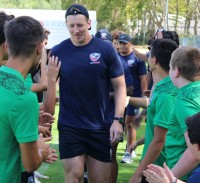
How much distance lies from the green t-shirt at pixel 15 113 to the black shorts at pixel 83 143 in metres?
2.27

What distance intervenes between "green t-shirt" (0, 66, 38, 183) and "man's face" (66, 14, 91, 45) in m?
2.40

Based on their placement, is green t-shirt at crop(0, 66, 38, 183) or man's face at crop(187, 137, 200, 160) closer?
green t-shirt at crop(0, 66, 38, 183)

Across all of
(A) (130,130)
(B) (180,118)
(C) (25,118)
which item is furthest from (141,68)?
(C) (25,118)

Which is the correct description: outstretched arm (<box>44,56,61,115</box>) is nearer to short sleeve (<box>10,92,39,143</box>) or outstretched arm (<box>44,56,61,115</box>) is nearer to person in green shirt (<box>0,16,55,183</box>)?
person in green shirt (<box>0,16,55,183</box>)

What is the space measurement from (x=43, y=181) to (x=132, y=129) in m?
2.49

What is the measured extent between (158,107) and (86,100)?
49.5 inches

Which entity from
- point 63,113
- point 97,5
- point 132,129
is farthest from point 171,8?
point 63,113

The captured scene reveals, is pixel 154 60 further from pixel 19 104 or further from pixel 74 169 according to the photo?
pixel 19 104

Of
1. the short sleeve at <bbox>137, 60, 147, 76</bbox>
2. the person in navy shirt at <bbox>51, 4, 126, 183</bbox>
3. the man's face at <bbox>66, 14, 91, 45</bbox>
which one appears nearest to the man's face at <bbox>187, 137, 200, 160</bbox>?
the person in navy shirt at <bbox>51, 4, 126, 183</bbox>

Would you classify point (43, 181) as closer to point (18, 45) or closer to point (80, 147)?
point (80, 147)

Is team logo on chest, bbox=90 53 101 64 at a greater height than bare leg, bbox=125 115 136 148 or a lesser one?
greater

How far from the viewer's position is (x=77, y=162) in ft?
18.2

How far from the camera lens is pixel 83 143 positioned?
565 cm

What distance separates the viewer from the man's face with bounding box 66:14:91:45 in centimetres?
559
